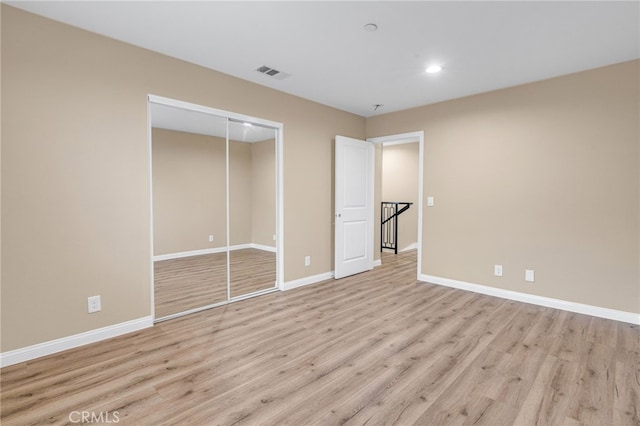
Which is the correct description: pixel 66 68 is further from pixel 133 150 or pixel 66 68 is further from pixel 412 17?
pixel 412 17

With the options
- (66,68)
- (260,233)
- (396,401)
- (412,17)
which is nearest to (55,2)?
(66,68)

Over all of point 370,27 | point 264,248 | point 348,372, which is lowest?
point 348,372

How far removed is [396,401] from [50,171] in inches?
118

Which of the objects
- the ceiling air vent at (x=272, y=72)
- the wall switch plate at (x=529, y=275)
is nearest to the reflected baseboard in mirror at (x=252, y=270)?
the ceiling air vent at (x=272, y=72)

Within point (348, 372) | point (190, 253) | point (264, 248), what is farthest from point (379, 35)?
point (190, 253)

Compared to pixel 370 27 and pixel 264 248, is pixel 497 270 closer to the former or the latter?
pixel 264 248

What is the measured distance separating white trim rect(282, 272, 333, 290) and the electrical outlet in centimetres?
204

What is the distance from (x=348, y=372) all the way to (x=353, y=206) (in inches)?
118

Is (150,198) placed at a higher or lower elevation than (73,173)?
lower

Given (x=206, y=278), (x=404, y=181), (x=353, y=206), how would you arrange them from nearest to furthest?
(x=206, y=278)
(x=353, y=206)
(x=404, y=181)

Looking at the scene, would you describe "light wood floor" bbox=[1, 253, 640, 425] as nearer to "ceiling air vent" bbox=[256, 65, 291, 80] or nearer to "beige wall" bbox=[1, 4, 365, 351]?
"beige wall" bbox=[1, 4, 365, 351]

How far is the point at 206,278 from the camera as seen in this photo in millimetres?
3881

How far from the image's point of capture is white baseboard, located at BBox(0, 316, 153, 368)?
2.27 metres

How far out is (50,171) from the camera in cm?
241
